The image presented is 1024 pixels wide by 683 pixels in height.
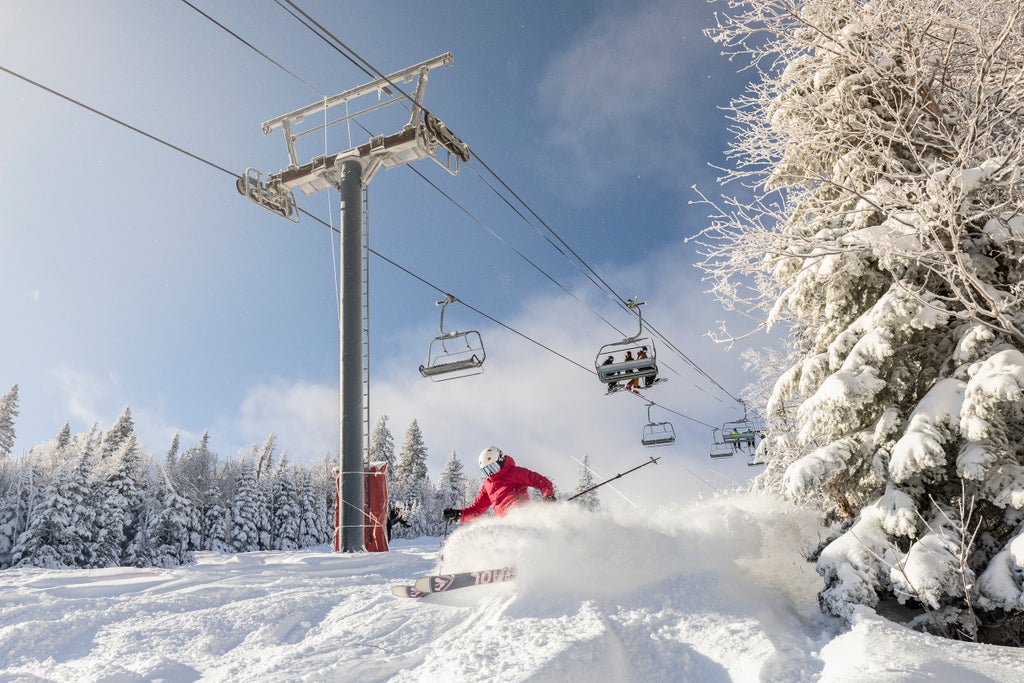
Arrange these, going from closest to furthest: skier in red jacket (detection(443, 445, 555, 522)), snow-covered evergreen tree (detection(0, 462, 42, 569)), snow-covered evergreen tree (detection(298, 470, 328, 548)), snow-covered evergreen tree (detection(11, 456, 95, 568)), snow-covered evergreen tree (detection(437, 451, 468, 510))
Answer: skier in red jacket (detection(443, 445, 555, 522))
snow-covered evergreen tree (detection(11, 456, 95, 568))
snow-covered evergreen tree (detection(0, 462, 42, 569))
snow-covered evergreen tree (detection(298, 470, 328, 548))
snow-covered evergreen tree (detection(437, 451, 468, 510))

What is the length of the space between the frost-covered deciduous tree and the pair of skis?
3.15 meters

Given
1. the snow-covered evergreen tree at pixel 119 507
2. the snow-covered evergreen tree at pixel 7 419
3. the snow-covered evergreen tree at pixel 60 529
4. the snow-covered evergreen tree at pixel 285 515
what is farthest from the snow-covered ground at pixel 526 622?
the snow-covered evergreen tree at pixel 7 419

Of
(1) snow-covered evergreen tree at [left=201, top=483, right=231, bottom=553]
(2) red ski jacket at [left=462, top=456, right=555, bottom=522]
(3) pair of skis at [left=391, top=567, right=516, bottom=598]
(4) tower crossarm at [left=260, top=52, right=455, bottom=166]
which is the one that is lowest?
(1) snow-covered evergreen tree at [left=201, top=483, right=231, bottom=553]

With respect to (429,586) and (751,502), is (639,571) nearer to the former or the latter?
(429,586)

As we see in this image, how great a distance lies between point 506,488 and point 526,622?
4127 millimetres

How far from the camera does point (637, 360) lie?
597 inches

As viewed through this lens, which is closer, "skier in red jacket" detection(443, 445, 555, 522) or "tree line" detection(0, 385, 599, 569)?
"skier in red jacket" detection(443, 445, 555, 522)

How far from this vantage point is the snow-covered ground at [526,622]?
4254mm

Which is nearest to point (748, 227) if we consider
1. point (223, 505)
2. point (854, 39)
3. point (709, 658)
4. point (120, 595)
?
point (854, 39)

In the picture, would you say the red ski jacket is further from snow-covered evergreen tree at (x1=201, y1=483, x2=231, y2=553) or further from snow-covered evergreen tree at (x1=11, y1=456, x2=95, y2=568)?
snow-covered evergreen tree at (x1=201, y1=483, x2=231, y2=553)

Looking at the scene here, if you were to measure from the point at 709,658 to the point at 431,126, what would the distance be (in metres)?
11.7

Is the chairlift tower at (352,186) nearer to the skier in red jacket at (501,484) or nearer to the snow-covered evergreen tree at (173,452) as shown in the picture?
the skier in red jacket at (501,484)

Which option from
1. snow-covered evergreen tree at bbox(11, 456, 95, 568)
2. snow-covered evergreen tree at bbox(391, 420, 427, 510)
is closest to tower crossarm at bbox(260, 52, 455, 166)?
snow-covered evergreen tree at bbox(11, 456, 95, 568)

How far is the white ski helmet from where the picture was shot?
30.6 feet
